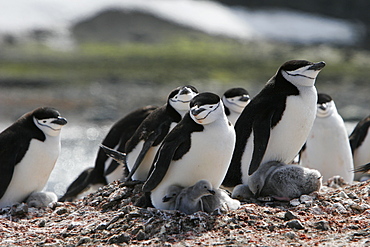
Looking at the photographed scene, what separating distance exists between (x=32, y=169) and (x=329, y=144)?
4.26 m

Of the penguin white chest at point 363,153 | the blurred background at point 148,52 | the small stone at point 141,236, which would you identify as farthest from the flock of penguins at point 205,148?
the blurred background at point 148,52

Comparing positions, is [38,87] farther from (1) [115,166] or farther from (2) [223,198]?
(2) [223,198]

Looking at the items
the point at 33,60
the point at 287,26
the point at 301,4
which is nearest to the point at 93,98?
the point at 33,60

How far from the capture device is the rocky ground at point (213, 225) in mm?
6184

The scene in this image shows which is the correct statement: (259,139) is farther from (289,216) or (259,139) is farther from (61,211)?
(61,211)

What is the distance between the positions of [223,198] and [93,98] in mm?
20887

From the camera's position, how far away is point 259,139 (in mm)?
7414

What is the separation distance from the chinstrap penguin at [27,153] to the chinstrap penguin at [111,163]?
1188mm

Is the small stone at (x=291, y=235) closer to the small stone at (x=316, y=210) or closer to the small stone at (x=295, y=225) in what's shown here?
the small stone at (x=295, y=225)

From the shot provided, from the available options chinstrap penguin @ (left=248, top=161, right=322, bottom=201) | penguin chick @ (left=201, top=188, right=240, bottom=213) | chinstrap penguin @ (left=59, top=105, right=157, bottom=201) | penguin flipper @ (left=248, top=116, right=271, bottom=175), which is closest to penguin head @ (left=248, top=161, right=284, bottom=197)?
chinstrap penguin @ (left=248, top=161, right=322, bottom=201)

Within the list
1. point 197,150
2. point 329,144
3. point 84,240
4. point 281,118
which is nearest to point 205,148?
point 197,150

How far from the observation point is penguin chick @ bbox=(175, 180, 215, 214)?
650 cm

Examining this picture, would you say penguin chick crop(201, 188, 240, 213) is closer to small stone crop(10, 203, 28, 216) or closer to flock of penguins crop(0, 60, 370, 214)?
flock of penguins crop(0, 60, 370, 214)

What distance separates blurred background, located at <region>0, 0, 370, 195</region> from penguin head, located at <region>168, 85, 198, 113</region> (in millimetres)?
5155
